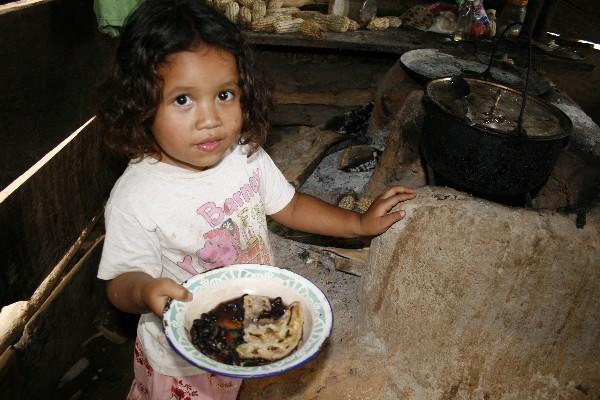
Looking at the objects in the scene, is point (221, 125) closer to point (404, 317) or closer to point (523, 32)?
point (404, 317)

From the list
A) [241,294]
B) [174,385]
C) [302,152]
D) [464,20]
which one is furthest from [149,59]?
[464,20]

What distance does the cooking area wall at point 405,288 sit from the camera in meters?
1.91

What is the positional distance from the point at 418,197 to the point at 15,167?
2125 millimetres

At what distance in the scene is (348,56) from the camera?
5422mm

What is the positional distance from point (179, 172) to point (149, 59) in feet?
1.41

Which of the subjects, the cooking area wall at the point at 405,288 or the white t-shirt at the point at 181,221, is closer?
the white t-shirt at the point at 181,221

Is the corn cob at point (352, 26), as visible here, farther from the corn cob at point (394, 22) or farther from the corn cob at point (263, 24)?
the corn cob at point (263, 24)

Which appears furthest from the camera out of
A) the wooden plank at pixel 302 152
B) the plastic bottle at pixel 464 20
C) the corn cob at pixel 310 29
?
the plastic bottle at pixel 464 20

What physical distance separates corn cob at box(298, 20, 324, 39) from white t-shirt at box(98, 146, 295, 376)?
3179mm

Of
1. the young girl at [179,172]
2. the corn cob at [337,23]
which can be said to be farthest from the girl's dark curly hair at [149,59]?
the corn cob at [337,23]

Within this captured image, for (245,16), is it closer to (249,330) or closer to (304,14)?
(304,14)

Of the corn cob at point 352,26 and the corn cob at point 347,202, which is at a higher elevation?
the corn cob at point 352,26

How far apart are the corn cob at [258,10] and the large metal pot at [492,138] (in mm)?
2657

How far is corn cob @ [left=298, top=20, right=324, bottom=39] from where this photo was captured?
478cm
